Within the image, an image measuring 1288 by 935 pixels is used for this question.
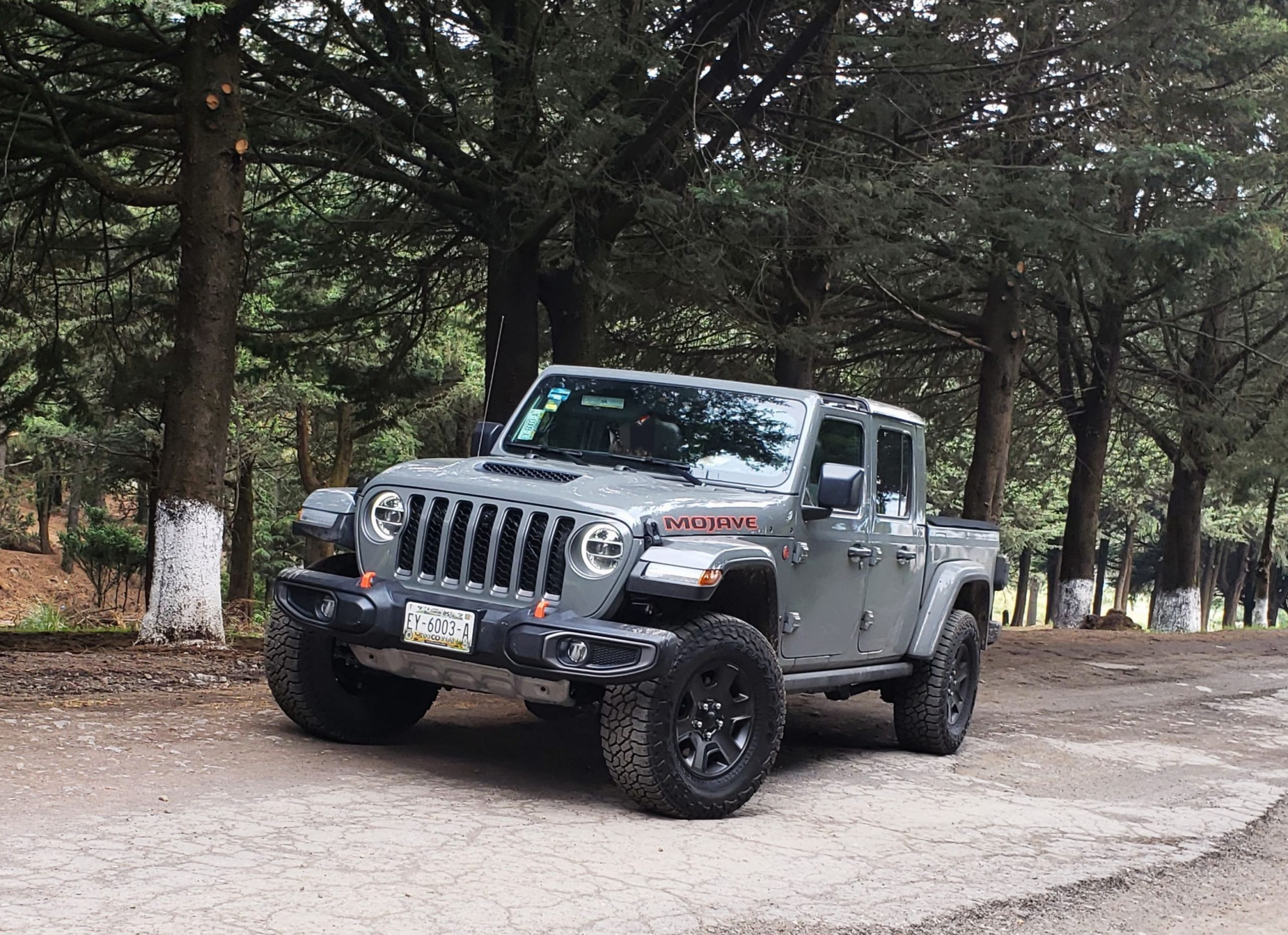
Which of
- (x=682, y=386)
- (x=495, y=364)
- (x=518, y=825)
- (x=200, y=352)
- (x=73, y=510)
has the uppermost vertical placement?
(x=495, y=364)

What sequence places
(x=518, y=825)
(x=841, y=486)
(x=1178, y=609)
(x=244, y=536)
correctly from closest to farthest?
(x=518, y=825), (x=841, y=486), (x=244, y=536), (x=1178, y=609)

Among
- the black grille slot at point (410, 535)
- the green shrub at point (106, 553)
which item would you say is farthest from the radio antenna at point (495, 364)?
the green shrub at point (106, 553)

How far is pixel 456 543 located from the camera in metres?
6.70

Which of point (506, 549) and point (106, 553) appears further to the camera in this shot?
point (106, 553)

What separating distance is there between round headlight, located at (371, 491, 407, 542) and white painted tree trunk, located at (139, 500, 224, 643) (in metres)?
5.45

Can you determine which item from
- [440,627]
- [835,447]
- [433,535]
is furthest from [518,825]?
[835,447]

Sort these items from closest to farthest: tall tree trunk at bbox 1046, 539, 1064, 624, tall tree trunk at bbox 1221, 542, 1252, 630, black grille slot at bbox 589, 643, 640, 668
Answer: black grille slot at bbox 589, 643, 640, 668
tall tree trunk at bbox 1046, 539, 1064, 624
tall tree trunk at bbox 1221, 542, 1252, 630

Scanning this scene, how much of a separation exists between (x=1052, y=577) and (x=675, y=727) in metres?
46.2

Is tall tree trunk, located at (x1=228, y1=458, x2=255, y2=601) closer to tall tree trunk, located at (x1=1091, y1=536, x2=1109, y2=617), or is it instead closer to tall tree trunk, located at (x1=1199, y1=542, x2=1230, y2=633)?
tall tree trunk, located at (x1=1199, y1=542, x2=1230, y2=633)

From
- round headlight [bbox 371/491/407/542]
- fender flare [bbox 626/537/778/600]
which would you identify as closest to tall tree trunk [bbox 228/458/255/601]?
round headlight [bbox 371/491/407/542]

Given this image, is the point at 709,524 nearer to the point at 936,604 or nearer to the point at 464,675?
the point at 464,675

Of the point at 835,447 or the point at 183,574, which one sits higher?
the point at 835,447

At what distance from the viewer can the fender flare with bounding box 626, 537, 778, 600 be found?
6.23 m

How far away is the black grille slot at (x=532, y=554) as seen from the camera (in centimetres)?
652
